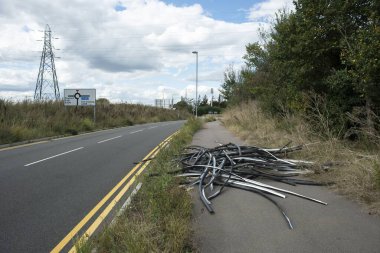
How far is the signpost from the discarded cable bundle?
86.5 feet

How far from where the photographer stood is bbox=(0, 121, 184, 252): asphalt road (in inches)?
211

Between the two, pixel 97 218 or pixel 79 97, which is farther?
pixel 79 97

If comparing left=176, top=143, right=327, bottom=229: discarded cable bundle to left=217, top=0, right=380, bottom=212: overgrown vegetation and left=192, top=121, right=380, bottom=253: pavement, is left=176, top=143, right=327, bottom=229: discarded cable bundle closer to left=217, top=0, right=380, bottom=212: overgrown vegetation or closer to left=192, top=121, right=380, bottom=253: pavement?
left=192, top=121, right=380, bottom=253: pavement

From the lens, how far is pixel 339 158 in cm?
911

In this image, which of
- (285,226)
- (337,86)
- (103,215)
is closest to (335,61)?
(337,86)

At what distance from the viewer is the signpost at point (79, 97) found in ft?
115

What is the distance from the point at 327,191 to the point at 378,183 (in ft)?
3.64

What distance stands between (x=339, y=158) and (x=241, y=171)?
2446 mm

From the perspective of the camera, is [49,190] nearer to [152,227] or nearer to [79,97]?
[152,227]

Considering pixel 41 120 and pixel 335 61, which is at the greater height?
pixel 335 61

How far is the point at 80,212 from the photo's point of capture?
6453 mm

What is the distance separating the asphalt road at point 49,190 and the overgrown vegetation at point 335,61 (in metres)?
6.07

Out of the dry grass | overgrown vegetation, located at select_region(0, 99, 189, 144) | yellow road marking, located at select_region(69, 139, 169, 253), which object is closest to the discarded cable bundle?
the dry grass

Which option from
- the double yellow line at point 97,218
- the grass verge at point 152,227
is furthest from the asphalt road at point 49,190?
the grass verge at point 152,227
